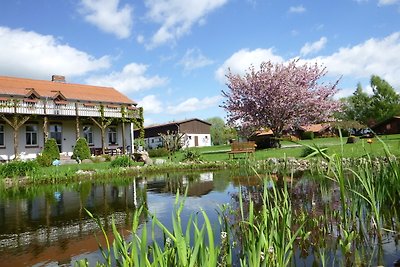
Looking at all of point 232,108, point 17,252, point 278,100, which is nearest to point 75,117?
point 232,108

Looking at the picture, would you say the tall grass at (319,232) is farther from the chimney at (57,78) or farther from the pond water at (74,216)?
the chimney at (57,78)

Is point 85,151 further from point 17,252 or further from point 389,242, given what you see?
point 389,242

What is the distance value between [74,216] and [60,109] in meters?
23.0

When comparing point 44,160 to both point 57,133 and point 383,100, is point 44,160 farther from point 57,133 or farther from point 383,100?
point 383,100

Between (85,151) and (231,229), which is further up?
(85,151)

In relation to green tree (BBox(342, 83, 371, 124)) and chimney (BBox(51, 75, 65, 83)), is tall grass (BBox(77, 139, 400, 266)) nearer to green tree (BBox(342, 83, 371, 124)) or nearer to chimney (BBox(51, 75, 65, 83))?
chimney (BBox(51, 75, 65, 83))

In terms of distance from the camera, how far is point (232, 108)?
3100 centimetres

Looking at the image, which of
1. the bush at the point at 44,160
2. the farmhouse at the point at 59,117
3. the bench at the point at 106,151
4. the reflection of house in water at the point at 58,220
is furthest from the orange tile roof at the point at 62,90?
the reflection of house in water at the point at 58,220

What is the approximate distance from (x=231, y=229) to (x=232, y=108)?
1040 inches

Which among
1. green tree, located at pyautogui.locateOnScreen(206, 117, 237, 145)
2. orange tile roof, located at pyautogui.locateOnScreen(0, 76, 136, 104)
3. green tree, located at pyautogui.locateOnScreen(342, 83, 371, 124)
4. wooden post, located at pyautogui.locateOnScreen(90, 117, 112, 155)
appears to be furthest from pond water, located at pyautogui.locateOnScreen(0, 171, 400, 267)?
green tree, located at pyautogui.locateOnScreen(206, 117, 237, 145)

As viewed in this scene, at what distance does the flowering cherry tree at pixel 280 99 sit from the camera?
28344mm

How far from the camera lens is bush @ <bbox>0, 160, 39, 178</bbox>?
16688 millimetres

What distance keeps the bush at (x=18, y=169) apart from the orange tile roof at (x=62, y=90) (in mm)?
13457

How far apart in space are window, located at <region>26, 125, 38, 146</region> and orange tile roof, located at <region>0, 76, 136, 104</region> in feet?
9.05
